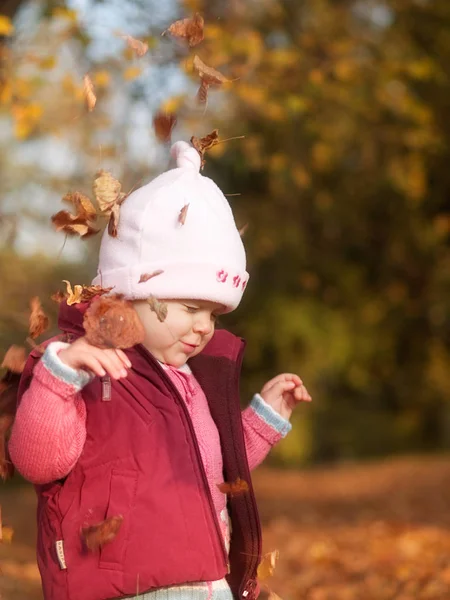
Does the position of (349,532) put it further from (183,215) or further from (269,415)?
(183,215)

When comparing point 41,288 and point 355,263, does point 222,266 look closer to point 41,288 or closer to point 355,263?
point 41,288

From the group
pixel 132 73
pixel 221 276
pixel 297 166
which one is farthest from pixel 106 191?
pixel 297 166

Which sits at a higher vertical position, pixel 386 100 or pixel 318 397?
pixel 386 100

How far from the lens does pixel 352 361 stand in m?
13.4

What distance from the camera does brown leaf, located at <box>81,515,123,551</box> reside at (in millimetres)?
2410

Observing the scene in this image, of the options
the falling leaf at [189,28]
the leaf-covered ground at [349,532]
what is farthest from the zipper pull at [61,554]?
the leaf-covered ground at [349,532]

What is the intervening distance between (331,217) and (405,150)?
226cm

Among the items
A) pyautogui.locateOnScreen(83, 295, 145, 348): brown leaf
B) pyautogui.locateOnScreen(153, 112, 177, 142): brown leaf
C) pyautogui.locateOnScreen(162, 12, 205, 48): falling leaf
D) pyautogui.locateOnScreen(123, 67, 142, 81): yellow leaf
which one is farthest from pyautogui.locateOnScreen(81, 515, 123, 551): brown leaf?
pyautogui.locateOnScreen(123, 67, 142, 81): yellow leaf

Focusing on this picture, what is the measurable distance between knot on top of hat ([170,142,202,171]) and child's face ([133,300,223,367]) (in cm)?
41

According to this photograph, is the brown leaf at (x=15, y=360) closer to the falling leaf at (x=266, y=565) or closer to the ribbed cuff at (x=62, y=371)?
the ribbed cuff at (x=62, y=371)

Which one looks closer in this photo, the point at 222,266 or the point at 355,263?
the point at 222,266

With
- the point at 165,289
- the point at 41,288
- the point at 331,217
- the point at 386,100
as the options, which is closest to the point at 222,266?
the point at 165,289

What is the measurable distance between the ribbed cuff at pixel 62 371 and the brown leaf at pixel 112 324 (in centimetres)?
9

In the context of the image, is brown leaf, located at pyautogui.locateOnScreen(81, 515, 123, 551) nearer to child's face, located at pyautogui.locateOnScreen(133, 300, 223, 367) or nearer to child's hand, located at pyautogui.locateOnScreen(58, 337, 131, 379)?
child's hand, located at pyautogui.locateOnScreen(58, 337, 131, 379)
